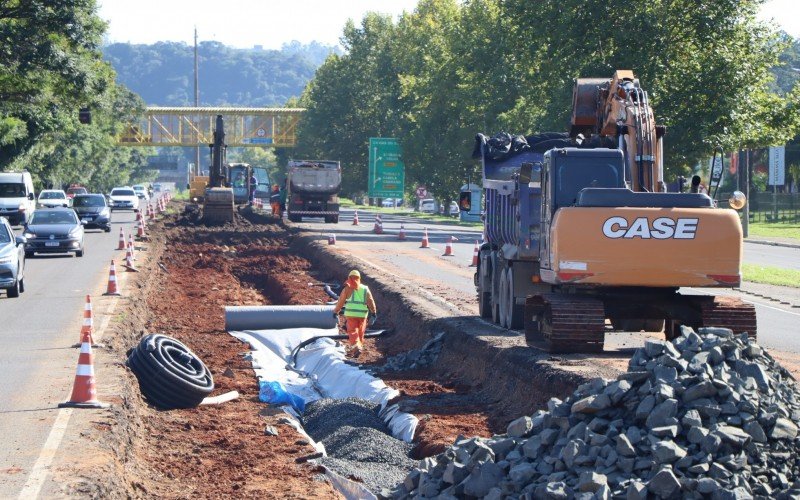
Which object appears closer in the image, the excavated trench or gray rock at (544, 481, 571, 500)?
gray rock at (544, 481, 571, 500)

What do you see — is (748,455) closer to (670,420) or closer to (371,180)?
(670,420)

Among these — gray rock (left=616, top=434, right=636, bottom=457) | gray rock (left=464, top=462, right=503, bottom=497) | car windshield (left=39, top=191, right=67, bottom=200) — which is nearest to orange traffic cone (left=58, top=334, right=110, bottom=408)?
gray rock (left=464, top=462, right=503, bottom=497)

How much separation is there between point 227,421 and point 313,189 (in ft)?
160

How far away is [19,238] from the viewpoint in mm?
27000

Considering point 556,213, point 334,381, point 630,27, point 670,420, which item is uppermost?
point 630,27

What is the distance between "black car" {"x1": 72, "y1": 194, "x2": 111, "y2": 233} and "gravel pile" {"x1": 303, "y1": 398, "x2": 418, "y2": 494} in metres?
40.0

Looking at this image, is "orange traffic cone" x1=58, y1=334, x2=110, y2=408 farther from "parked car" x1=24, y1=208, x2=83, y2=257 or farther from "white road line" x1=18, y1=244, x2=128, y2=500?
"parked car" x1=24, y1=208, x2=83, y2=257

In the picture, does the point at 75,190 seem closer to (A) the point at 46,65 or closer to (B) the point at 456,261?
(A) the point at 46,65

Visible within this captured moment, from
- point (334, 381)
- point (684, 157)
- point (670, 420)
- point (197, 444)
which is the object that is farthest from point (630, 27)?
point (670, 420)

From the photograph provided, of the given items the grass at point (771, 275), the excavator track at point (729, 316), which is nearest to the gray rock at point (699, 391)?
the excavator track at point (729, 316)

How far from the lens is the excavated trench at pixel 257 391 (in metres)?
11.7

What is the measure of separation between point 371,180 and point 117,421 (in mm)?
63916

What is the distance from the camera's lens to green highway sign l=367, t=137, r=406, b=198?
75625 millimetres

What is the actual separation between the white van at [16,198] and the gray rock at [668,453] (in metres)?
50.3
